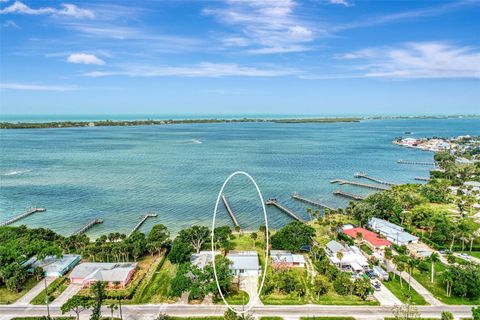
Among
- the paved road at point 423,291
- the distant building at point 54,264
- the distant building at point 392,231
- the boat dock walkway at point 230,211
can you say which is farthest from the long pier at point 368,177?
the distant building at point 54,264

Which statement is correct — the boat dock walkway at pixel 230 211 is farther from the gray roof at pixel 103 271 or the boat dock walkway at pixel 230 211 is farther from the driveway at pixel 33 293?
the driveway at pixel 33 293

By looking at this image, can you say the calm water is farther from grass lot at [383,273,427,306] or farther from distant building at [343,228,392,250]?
grass lot at [383,273,427,306]

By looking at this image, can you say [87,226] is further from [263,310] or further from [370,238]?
[370,238]

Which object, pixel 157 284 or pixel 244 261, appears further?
pixel 244 261

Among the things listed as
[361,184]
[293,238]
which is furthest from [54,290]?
[361,184]

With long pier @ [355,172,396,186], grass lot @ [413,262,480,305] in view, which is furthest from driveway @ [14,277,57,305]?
long pier @ [355,172,396,186]

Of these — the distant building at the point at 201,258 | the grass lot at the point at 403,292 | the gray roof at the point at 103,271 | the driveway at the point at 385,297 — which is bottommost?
the driveway at the point at 385,297
